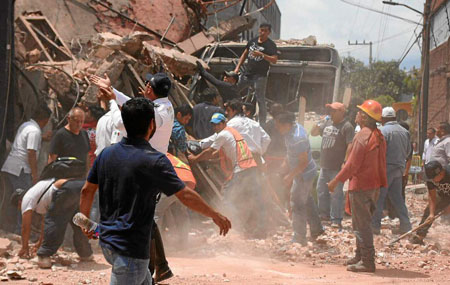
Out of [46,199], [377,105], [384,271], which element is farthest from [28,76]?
[384,271]

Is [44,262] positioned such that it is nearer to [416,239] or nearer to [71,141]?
[71,141]

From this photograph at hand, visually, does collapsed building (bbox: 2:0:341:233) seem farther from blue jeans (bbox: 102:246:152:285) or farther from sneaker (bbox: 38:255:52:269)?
blue jeans (bbox: 102:246:152:285)

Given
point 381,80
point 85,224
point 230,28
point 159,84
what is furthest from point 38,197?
point 381,80

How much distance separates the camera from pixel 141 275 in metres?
3.35

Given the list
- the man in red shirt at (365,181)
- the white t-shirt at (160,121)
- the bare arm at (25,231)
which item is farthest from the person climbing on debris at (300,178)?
the bare arm at (25,231)

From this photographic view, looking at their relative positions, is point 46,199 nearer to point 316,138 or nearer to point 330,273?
point 330,273

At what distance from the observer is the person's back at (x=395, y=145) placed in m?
8.95

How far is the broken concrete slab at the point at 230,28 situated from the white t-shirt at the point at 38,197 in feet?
27.0

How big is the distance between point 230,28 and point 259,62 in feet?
15.6

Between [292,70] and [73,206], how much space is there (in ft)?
23.3

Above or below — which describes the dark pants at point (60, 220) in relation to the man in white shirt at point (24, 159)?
below

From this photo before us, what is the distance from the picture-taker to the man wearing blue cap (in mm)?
7926

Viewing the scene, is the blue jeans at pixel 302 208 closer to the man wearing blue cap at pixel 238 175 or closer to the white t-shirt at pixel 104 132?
the man wearing blue cap at pixel 238 175

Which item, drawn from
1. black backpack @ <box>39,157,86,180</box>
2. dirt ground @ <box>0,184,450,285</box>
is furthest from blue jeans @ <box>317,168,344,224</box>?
black backpack @ <box>39,157,86,180</box>
